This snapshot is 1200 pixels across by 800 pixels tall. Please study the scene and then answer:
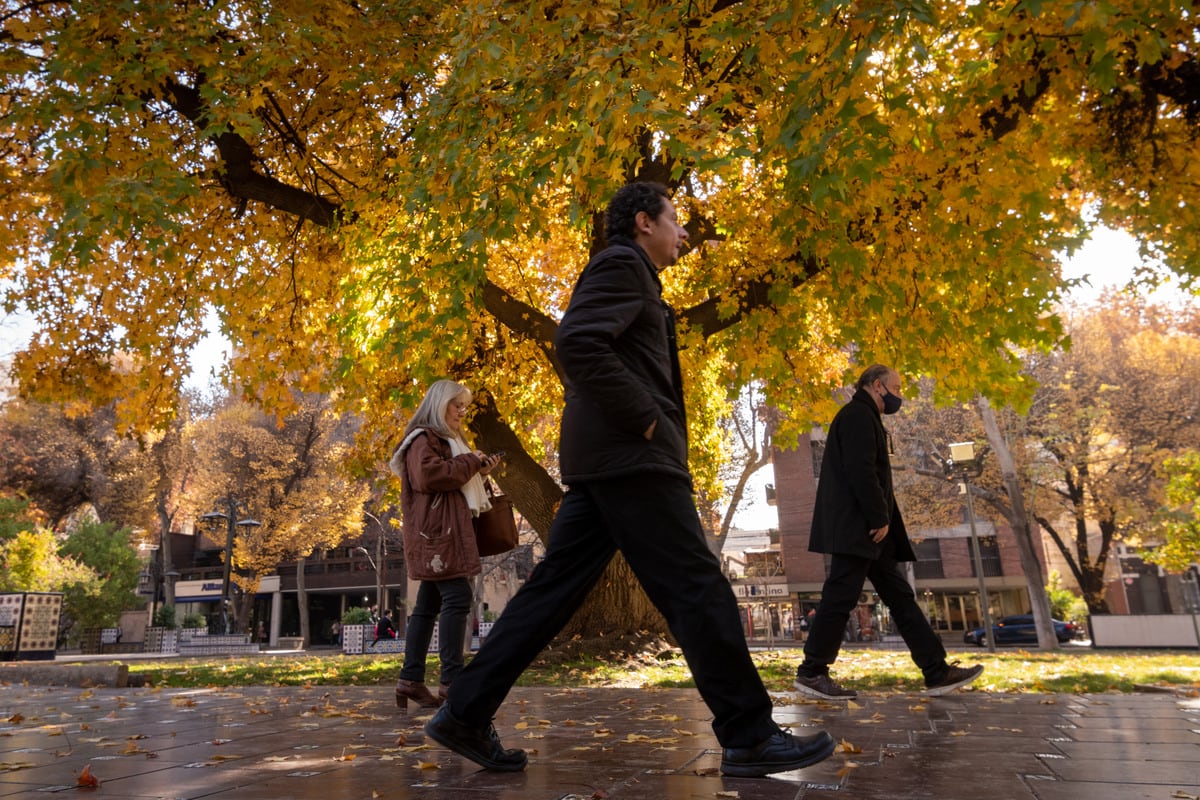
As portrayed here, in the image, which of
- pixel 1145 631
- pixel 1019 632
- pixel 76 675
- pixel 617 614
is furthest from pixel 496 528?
pixel 1019 632

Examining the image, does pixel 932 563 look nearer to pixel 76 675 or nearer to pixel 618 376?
pixel 76 675

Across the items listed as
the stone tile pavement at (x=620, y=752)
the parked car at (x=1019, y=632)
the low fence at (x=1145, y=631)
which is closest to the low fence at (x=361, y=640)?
the low fence at (x=1145, y=631)

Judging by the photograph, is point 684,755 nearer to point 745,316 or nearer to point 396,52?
point 745,316

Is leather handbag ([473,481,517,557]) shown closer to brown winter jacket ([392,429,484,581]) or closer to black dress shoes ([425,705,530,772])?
brown winter jacket ([392,429,484,581])

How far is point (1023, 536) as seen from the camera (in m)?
22.1

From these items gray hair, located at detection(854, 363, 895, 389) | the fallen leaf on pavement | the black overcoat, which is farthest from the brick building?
the fallen leaf on pavement

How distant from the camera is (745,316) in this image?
9367 mm

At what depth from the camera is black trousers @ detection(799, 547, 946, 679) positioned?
16.5 feet

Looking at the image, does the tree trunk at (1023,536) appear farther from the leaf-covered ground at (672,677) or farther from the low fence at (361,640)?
the low fence at (361,640)

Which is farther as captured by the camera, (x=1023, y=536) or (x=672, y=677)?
(x=1023, y=536)

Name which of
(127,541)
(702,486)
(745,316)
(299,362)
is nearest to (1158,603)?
(702,486)

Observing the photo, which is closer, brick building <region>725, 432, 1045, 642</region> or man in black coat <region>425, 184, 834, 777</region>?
man in black coat <region>425, 184, 834, 777</region>

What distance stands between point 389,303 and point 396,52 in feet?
8.97

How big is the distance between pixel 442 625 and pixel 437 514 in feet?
2.14
